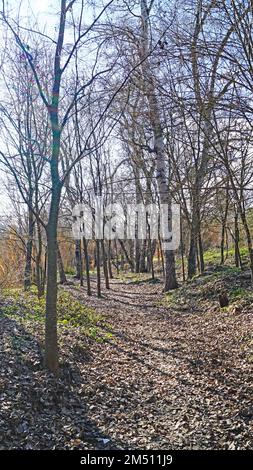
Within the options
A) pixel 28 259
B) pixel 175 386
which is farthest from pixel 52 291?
pixel 28 259

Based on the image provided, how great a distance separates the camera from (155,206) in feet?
70.4

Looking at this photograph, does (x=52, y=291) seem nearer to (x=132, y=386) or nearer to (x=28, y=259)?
(x=132, y=386)

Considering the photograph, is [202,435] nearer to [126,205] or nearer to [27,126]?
[27,126]

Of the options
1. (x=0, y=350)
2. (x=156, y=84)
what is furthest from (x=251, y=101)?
(x=0, y=350)

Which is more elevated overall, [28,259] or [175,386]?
[28,259]

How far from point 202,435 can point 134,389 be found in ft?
4.75

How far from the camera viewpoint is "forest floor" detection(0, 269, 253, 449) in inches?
145

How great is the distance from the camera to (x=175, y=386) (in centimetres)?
500

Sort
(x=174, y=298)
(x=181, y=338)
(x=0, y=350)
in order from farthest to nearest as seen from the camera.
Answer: (x=174, y=298) < (x=181, y=338) < (x=0, y=350)

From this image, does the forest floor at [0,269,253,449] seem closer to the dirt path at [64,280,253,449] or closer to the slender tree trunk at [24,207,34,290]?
the dirt path at [64,280,253,449]

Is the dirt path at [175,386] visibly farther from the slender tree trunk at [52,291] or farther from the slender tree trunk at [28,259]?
the slender tree trunk at [28,259]

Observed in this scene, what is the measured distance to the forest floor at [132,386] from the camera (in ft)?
12.1

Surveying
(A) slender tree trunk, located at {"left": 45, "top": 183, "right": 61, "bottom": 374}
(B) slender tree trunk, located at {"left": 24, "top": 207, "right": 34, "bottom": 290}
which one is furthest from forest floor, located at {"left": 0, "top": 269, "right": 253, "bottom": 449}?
(B) slender tree trunk, located at {"left": 24, "top": 207, "right": 34, "bottom": 290}

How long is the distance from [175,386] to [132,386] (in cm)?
60
